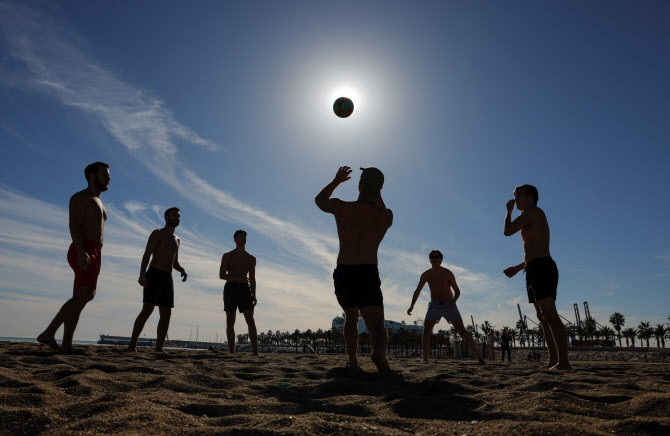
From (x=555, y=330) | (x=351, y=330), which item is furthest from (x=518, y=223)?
(x=351, y=330)

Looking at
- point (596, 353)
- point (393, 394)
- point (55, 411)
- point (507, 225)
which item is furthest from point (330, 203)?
point (596, 353)

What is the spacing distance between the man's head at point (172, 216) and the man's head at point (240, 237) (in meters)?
1.33

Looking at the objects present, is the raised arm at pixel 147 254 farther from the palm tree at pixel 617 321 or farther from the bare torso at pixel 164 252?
the palm tree at pixel 617 321

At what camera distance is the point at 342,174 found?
168 inches

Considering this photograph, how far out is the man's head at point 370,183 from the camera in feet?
13.8

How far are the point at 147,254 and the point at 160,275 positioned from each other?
1.32 ft

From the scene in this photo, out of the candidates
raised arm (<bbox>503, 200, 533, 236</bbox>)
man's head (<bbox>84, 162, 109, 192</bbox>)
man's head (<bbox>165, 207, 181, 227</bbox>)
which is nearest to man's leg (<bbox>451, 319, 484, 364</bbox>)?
raised arm (<bbox>503, 200, 533, 236</bbox>)

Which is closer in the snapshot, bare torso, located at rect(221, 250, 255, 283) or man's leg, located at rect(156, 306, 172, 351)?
man's leg, located at rect(156, 306, 172, 351)

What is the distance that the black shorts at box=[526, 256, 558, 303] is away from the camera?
483 cm

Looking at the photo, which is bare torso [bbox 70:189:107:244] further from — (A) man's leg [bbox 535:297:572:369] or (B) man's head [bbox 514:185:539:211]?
(A) man's leg [bbox 535:297:572:369]

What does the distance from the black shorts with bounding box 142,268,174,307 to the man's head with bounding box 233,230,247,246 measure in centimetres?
161

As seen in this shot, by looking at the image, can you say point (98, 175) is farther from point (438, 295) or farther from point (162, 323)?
point (438, 295)

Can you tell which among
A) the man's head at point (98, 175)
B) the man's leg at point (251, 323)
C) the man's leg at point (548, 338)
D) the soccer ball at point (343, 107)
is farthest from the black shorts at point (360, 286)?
the soccer ball at point (343, 107)

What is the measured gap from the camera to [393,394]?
262 centimetres
